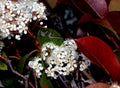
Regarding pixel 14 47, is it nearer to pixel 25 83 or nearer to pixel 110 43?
pixel 25 83

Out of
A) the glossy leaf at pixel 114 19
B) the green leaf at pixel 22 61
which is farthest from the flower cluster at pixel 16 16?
the glossy leaf at pixel 114 19

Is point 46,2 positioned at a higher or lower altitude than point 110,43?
higher

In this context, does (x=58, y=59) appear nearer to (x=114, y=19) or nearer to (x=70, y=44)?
(x=70, y=44)

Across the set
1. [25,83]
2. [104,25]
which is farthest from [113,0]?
[25,83]

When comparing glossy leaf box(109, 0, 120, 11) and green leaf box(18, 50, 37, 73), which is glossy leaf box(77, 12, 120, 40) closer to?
glossy leaf box(109, 0, 120, 11)

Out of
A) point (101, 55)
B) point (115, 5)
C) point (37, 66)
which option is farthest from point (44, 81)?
point (115, 5)

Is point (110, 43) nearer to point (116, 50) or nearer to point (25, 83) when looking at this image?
point (116, 50)

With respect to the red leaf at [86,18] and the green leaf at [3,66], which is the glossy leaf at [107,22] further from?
the green leaf at [3,66]

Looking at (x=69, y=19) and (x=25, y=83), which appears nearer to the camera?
(x=25, y=83)

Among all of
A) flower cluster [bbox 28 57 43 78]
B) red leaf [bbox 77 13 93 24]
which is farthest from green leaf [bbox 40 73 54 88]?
red leaf [bbox 77 13 93 24]
